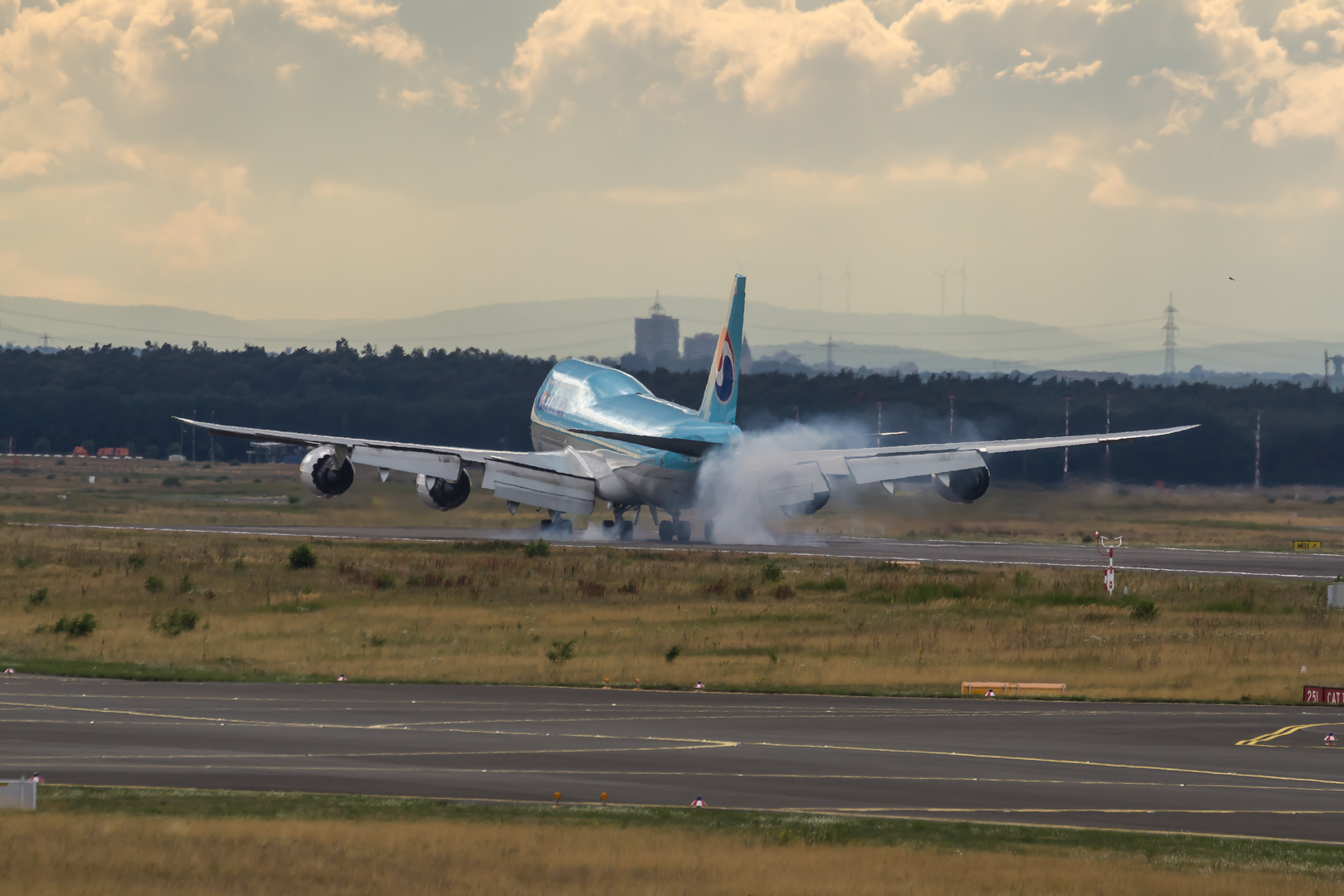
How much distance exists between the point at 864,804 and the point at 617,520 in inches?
2294

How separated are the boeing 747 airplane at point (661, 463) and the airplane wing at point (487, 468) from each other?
0.05 m

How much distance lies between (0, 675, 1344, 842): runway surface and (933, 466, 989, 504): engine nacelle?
39624 mm

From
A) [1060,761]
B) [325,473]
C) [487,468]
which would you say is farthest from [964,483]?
[1060,761]

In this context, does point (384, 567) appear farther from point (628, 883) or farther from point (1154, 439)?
point (1154, 439)

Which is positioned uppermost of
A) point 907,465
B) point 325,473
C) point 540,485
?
point 907,465

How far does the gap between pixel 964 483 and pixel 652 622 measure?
28.5m

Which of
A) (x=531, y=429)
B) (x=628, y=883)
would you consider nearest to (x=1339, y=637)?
(x=628, y=883)

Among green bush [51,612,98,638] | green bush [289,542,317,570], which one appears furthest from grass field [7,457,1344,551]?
green bush [51,612,98,638]

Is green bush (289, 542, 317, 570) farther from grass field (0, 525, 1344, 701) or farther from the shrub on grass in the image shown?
the shrub on grass

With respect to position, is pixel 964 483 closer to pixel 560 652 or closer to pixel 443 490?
pixel 443 490

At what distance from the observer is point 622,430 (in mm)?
75062

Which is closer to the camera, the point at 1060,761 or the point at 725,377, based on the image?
the point at 1060,761

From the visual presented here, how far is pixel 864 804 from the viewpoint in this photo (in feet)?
72.3

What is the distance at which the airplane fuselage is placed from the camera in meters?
71.0
